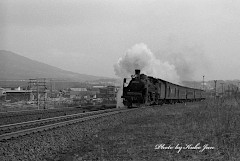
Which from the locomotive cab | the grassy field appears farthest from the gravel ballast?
the locomotive cab

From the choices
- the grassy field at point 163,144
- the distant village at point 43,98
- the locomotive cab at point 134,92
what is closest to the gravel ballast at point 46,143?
the grassy field at point 163,144

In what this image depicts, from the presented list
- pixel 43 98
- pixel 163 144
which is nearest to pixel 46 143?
pixel 163 144

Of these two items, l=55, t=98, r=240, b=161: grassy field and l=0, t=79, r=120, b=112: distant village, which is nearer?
l=55, t=98, r=240, b=161: grassy field

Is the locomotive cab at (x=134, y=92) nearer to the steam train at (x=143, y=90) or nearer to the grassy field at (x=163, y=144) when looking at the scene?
the steam train at (x=143, y=90)

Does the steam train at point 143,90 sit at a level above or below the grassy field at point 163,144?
above

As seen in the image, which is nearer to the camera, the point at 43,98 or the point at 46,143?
the point at 46,143

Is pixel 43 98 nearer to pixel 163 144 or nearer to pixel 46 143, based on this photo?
pixel 46 143

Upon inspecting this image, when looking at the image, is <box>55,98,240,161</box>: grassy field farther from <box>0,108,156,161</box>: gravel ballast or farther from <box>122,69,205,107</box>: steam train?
<box>122,69,205,107</box>: steam train

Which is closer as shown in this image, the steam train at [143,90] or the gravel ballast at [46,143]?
the gravel ballast at [46,143]

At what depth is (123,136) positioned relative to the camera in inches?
490

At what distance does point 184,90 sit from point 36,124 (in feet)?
101

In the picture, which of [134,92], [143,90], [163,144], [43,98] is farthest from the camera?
[43,98]

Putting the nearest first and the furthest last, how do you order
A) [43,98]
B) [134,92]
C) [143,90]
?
[143,90], [134,92], [43,98]

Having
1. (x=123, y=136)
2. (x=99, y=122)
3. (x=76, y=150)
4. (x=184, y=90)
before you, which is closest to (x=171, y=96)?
(x=184, y=90)
